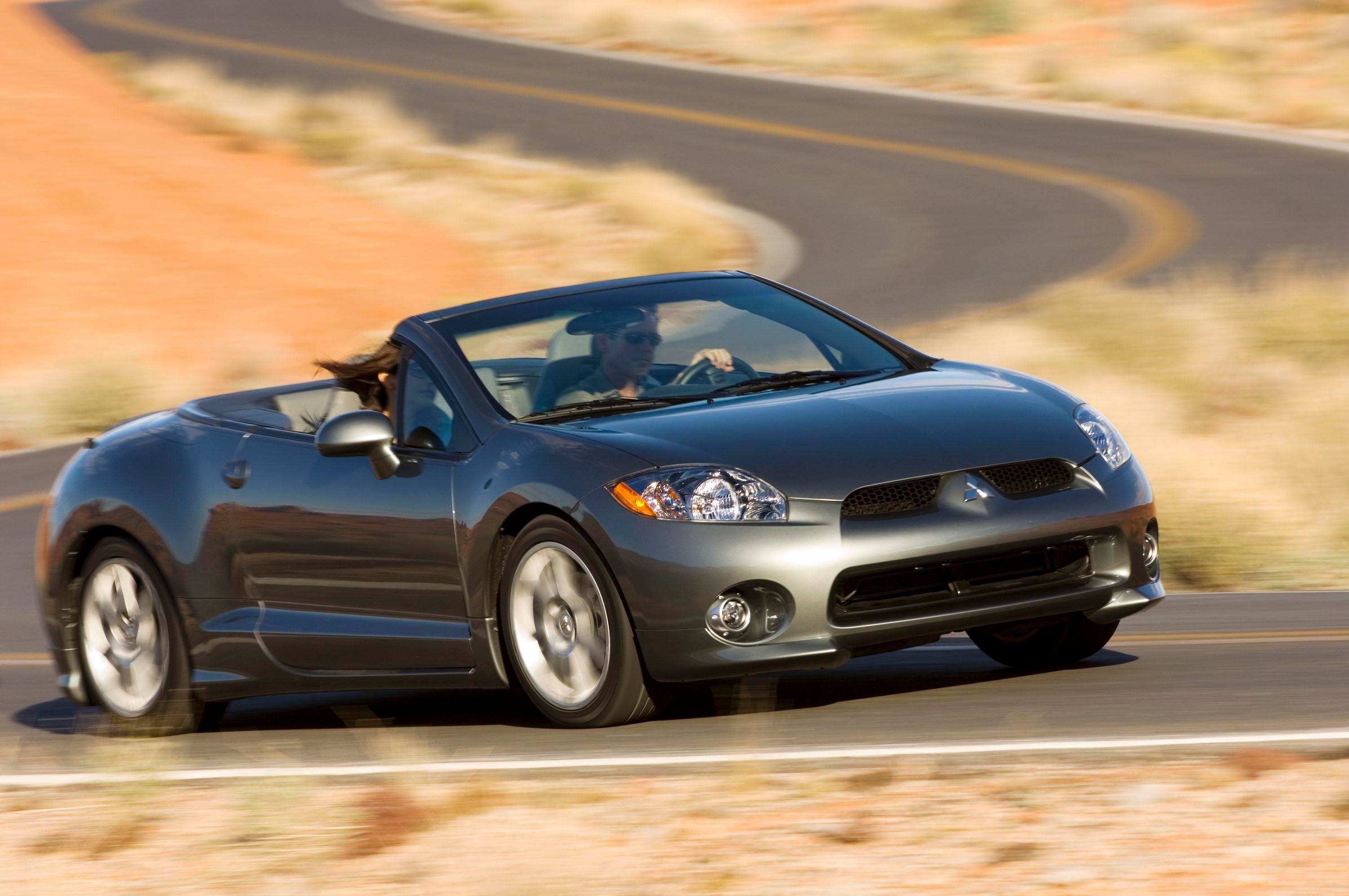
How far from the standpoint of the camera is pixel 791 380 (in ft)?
25.2

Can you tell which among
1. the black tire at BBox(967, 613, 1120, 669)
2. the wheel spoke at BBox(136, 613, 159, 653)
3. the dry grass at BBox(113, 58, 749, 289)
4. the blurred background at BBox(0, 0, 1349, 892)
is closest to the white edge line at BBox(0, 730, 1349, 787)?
the blurred background at BBox(0, 0, 1349, 892)

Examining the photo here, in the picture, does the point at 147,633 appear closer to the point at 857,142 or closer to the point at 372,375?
the point at 372,375

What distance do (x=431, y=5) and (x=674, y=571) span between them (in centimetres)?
4964

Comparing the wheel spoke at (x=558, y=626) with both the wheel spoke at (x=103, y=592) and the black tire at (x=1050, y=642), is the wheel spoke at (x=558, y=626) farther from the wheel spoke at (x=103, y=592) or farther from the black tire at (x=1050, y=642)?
the wheel spoke at (x=103, y=592)

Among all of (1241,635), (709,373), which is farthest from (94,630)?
(1241,635)

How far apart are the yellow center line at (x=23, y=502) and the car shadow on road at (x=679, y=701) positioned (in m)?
6.13

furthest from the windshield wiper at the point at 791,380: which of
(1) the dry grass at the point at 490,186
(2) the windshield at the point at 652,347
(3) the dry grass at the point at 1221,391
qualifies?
(1) the dry grass at the point at 490,186

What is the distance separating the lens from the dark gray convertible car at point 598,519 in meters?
6.64

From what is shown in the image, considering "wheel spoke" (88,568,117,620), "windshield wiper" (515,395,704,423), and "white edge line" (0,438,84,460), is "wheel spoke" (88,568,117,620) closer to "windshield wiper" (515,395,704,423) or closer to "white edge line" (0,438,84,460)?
"windshield wiper" (515,395,704,423)

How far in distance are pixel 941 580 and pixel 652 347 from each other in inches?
58.5

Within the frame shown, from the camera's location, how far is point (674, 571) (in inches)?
259

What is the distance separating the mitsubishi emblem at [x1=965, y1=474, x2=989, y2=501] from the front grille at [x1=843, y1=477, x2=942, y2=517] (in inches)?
3.2

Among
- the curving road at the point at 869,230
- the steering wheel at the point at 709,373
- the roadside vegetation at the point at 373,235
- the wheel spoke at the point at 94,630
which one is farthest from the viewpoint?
the roadside vegetation at the point at 373,235

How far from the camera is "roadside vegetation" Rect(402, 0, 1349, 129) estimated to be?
126 ft
